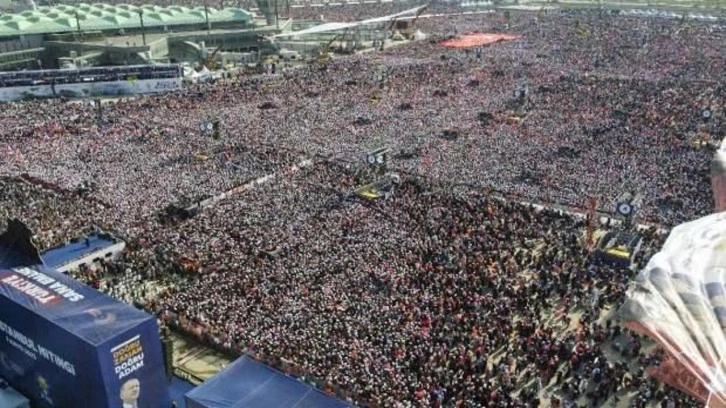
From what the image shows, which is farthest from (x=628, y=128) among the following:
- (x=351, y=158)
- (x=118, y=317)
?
(x=118, y=317)

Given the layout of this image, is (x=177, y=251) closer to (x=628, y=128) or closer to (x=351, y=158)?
→ (x=351, y=158)

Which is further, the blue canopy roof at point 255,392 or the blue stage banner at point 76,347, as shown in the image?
the blue stage banner at point 76,347

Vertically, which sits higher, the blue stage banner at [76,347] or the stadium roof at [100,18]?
the stadium roof at [100,18]

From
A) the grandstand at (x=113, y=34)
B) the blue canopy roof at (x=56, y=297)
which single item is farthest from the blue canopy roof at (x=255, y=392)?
the grandstand at (x=113, y=34)

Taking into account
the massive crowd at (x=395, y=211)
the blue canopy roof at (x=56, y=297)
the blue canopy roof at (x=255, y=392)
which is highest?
the blue canopy roof at (x=56, y=297)

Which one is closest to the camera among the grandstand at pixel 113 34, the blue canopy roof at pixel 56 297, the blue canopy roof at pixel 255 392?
the blue canopy roof at pixel 255 392

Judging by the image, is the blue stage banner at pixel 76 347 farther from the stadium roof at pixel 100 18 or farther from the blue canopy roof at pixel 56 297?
the stadium roof at pixel 100 18

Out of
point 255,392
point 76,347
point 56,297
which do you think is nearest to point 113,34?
point 56,297
